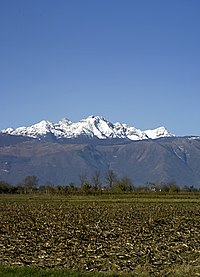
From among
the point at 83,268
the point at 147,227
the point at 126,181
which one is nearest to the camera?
the point at 83,268

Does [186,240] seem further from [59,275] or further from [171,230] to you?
[59,275]

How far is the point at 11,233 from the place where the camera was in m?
37.9

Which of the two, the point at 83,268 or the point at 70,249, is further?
the point at 70,249

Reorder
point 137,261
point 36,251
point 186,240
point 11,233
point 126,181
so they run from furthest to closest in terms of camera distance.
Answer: point 126,181
point 11,233
point 186,240
point 36,251
point 137,261

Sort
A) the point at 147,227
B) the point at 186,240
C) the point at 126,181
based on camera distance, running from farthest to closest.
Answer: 1. the point at 126,181
2. the point at 147,227
3. the point at 186,240

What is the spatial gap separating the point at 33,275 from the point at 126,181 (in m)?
133

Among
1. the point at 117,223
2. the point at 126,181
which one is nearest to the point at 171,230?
the point at 117,223

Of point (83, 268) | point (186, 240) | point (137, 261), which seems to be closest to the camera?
point (83, 268)

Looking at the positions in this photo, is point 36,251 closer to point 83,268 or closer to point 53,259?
point 53,259

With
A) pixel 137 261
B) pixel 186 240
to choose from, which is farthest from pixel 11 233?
pixel 137 261

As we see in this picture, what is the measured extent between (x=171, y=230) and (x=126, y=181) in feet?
375

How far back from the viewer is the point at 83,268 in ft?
79.4

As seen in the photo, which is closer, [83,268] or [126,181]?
[83,268]

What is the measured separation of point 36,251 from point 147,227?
550 inches
